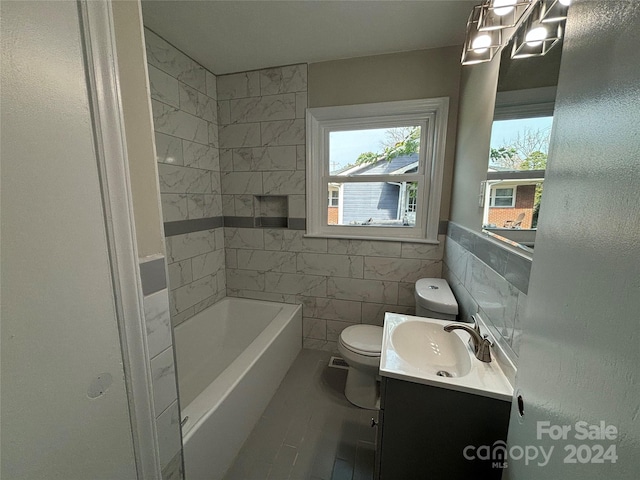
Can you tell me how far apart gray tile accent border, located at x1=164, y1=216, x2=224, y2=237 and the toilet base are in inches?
64.0

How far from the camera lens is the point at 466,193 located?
1521 mm

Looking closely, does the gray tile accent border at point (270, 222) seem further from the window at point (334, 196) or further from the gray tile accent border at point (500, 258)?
the gray tile accent border at point (500, 258)

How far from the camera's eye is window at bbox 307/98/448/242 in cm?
193

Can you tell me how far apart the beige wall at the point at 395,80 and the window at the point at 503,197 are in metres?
0.81

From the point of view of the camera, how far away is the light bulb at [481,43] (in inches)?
45.1

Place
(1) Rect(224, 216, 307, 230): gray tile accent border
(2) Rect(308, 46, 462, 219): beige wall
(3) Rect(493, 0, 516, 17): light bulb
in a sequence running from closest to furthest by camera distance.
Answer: (3) Rect(493, 0, 516, 17): light bulb < (2) Rect(308, 46, 462, 219): beige wall < (1) Rect(224, 216, 307, 230): gray tile accent border

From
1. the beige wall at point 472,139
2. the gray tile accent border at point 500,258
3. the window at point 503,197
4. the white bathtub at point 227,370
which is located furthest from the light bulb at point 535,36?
the white bathtub at point 227,370

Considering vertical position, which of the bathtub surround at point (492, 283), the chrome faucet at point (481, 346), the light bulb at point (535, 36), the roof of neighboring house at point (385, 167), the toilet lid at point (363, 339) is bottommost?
the toilet lid at point (363, 339)

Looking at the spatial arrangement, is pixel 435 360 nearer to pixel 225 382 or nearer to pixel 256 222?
pixel 225 382

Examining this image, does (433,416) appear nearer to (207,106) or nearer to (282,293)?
(282,293)

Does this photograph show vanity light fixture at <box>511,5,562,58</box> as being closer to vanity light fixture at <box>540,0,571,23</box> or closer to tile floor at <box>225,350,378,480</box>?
vanity light fixture at <box>540,0,571,23</box>

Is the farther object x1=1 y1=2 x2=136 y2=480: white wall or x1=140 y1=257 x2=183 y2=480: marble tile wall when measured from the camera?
x1=140 y1=257 x2=183 y2=480: marble tile wall

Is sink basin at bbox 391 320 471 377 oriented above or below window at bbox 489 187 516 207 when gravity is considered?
below

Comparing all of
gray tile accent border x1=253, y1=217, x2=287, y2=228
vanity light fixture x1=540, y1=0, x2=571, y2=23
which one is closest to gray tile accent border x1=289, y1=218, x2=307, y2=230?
gray tile accent border x1=253, y1=217, x2=287, y2=228
